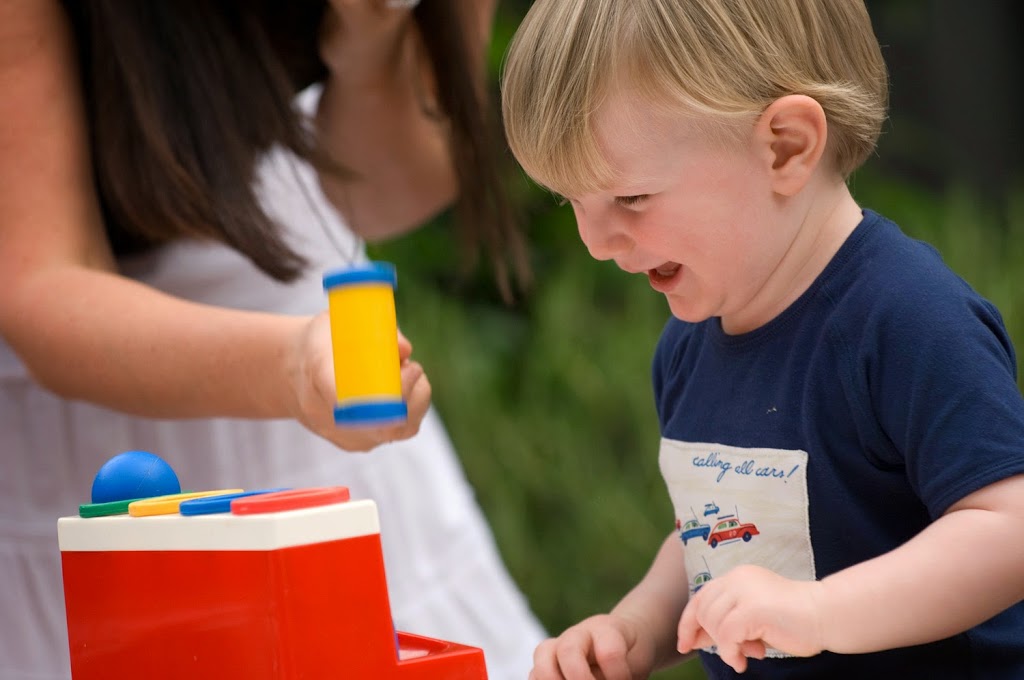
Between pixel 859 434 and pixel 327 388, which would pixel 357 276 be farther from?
pixel 859 434

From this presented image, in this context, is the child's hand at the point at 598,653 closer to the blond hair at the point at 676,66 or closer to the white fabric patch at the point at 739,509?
the white fabric patch at the point at 739,509

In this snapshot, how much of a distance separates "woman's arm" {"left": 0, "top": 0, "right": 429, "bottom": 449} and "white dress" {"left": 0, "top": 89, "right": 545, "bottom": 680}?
19 cm

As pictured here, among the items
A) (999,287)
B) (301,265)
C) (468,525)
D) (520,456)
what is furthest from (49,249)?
(999,287)

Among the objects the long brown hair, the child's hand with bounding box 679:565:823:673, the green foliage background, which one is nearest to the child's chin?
the child's hand with bounding box 679:565:823:673

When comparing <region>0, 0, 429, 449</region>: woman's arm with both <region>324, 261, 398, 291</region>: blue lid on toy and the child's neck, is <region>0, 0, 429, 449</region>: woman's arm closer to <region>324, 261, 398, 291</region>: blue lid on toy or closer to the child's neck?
<region>324, 261, 398, 291</region>: blue lid on toy

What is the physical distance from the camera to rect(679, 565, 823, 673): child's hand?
2.22ft

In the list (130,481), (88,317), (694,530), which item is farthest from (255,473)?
(694,530)

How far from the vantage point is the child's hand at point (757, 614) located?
0.68 meters

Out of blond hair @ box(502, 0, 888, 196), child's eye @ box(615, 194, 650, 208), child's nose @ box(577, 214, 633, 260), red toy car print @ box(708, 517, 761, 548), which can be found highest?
blond hair @ box(502, 0, 888, 196)

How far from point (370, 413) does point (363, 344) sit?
4cm

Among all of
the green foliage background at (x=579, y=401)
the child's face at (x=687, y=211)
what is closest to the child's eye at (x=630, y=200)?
the child's face at (x=687, y=211)

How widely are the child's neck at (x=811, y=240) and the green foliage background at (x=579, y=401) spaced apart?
141 centimetres

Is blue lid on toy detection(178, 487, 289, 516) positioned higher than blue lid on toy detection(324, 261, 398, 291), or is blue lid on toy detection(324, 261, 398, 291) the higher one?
blue lid on toy detection(324, 261, 398, 291)

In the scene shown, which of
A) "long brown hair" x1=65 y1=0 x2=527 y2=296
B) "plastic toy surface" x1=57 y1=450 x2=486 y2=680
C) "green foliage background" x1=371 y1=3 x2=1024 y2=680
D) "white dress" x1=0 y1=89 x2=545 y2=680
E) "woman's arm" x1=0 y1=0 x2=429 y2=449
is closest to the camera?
"plastic toy surface" x1=57 y1=450 x2=486 y2=680
